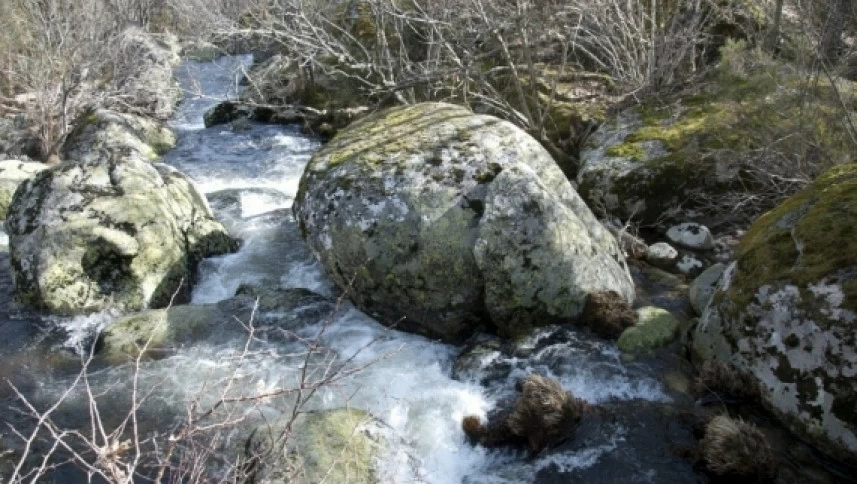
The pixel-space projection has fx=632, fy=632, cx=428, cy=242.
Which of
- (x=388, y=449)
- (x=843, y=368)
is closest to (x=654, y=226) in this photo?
(x=843, y=368)

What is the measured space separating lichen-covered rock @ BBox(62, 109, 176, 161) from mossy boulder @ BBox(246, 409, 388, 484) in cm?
821

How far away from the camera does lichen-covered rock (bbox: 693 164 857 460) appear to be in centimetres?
420

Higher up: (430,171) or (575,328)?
(430,171)

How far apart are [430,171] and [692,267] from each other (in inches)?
120

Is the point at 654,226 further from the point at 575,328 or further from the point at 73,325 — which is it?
the point at 73,325

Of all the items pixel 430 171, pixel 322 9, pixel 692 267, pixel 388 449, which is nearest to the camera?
pixel 388 449

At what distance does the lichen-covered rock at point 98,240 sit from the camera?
656cm

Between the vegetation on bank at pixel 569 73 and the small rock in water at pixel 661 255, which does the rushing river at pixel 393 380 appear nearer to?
the vegetation on bank at pixel 569 73

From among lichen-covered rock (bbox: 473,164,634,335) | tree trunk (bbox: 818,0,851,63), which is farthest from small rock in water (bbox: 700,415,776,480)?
tree trunk (bbox: 818,0,851,63)

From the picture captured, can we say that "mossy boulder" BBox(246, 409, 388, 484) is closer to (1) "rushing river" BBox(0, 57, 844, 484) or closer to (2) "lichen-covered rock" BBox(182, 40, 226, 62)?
(1) "rushing river" BBox(0, 57, 844, 484)

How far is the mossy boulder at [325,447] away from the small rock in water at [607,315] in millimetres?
2213

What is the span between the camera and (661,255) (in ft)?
23.0

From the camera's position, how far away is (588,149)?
8.60m

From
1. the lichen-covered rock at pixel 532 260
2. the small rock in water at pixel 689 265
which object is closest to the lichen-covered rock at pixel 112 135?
the lichen-covered rock at pixel 532 260
